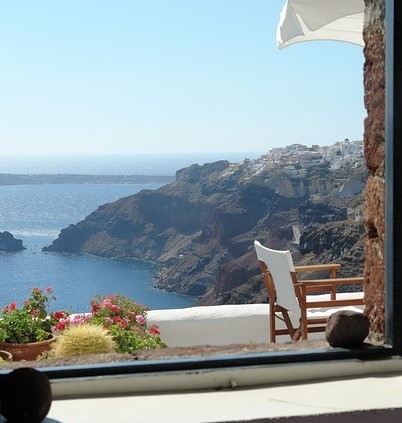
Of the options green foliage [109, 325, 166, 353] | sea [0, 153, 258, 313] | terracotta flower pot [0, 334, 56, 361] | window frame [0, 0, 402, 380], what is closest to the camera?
window frame [0, 0, 402, 380]

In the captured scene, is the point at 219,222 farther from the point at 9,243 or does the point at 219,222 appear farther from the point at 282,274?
the point at 282,274

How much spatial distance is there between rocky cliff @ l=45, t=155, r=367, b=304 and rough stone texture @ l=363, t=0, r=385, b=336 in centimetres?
618

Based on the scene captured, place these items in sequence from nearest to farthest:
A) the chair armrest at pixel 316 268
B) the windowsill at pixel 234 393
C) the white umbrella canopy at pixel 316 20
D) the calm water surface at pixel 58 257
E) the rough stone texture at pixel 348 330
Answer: the windowsill at pixel 234 393 < the rough stone texture at pixel 348 330 < the chair armrest at pixel 316 268 < the white umbrella canopy at pixel 316 20 < the calm water surface at pixel 58 257

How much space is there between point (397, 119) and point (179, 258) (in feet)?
52.1

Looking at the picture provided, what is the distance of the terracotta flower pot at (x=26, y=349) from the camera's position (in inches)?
156

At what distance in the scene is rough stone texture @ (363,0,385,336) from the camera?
2.32 m

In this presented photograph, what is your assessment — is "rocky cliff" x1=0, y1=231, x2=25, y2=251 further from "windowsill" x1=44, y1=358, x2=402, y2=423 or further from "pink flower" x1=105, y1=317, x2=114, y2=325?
"windowsill" x1=44, y1=358, x2=402, y2=423

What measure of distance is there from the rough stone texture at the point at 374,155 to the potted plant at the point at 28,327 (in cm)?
204

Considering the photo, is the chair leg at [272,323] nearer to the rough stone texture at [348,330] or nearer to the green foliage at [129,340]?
the green foliage at [129,340]

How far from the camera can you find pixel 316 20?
196 inches

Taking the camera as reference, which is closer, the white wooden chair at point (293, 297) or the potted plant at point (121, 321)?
the potted plant at point (121, 321)

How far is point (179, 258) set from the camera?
59.1 ft

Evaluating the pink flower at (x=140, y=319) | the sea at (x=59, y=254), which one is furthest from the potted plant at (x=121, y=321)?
the sea at (x=59, y=254)

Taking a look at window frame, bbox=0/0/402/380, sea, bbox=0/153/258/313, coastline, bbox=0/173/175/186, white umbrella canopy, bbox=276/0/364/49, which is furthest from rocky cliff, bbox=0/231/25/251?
window frame, bbox=0/0/402/380
